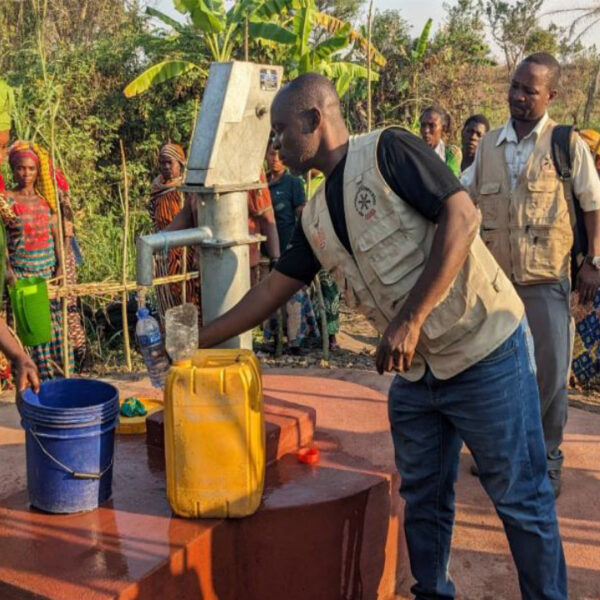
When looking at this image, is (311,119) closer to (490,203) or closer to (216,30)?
(490,203)

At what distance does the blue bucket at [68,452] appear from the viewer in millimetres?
2115

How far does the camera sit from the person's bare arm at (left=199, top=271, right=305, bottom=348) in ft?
7.85

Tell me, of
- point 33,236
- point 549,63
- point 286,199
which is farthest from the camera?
point 286,199

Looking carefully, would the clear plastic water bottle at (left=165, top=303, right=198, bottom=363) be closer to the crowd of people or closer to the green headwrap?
the crowd of people

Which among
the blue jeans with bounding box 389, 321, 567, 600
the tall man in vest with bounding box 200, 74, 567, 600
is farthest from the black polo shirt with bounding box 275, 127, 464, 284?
the blue jeans with bounding box 389, 321, 567, 600

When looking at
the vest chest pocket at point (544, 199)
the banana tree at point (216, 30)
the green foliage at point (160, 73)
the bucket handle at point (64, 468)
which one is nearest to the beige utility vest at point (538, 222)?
the vest chest pocket at point (544, 199)

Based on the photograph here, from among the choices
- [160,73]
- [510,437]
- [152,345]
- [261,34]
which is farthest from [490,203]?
[160,73]

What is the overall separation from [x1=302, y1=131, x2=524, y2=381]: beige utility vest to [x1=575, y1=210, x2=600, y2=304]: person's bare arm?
1215 mm

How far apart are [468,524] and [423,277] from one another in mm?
1682

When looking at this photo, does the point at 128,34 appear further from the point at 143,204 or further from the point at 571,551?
the point at 571,551

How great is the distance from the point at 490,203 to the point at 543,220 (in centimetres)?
25

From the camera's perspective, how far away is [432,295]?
1.92 metres

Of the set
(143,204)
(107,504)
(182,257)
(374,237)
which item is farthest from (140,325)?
(143,204)

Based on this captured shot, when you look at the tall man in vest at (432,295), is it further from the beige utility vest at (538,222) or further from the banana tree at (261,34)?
the banana tree at (261,34)
